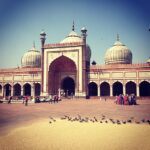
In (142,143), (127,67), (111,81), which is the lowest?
(142,143)

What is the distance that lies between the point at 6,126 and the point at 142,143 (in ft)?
15.2

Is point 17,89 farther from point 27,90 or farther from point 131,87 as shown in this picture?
point 131,87

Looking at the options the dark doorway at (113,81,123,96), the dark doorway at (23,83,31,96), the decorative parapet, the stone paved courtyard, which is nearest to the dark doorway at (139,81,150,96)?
the dark doorway at (113,81,123,96)

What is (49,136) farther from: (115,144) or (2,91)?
(2,91)

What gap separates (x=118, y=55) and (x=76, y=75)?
7565mm

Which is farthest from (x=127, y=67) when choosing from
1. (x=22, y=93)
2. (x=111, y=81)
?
(x=22, y=93)

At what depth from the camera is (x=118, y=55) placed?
30.7 m

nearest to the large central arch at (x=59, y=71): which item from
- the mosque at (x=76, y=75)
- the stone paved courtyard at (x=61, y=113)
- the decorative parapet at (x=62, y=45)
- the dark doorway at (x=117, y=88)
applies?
the mosque at (x=76, y=75)

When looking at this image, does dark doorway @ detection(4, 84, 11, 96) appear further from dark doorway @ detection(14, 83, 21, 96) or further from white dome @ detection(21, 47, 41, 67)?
white dome @ detection(21, 47, 41, 67)

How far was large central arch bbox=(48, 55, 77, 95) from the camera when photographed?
2691cm

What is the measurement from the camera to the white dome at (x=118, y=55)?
30.5 m

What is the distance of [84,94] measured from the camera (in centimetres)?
2433

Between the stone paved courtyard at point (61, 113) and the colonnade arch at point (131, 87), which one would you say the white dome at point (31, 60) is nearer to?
the colonnade arch at point (131, 87)

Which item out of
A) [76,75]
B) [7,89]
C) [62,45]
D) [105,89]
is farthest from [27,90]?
[105,89]
